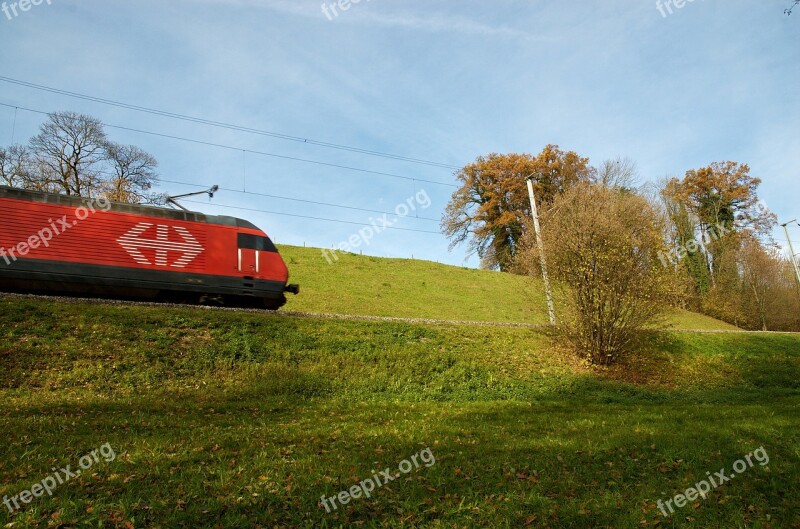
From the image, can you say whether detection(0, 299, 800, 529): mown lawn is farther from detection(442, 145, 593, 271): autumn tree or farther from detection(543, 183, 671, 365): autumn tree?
detection(442, 145, 593, 271): autumn tree

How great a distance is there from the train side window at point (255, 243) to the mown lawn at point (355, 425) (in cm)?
265

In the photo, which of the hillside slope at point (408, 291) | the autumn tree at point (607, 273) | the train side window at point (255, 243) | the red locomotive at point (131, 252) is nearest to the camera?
the red locomotive at point (131, 252)

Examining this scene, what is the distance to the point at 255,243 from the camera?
17141 millimetres

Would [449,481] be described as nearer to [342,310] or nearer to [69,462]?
[69,462]

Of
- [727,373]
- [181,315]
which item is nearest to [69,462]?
[181,315]

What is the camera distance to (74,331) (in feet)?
42.2

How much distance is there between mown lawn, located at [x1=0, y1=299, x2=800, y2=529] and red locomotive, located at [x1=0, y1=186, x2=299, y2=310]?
1.48m

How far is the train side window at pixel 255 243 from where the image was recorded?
1698cm

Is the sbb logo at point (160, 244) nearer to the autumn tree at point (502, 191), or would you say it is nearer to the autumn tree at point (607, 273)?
the autumn tree at point (607, 273)

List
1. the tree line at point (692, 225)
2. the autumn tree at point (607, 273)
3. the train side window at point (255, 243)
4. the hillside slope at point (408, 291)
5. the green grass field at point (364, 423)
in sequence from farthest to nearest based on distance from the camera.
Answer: the tree line at point (692, 225) < the hillside slope at point (408, 291) < the train side window at point (255, 243) < the autumn tree at point (607, 273) < the green grass field at point (364, 423)

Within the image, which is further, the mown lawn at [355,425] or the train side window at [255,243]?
the train side window at [255,243]

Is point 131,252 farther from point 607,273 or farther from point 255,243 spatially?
point 607,273

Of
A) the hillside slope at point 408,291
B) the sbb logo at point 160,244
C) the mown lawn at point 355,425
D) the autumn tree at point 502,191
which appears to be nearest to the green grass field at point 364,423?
the mown lawn at point 355,425

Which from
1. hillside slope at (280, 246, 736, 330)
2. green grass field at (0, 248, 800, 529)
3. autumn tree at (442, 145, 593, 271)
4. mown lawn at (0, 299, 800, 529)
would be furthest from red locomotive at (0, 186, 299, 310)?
autumn tree at (442, 145, 593, 271)
